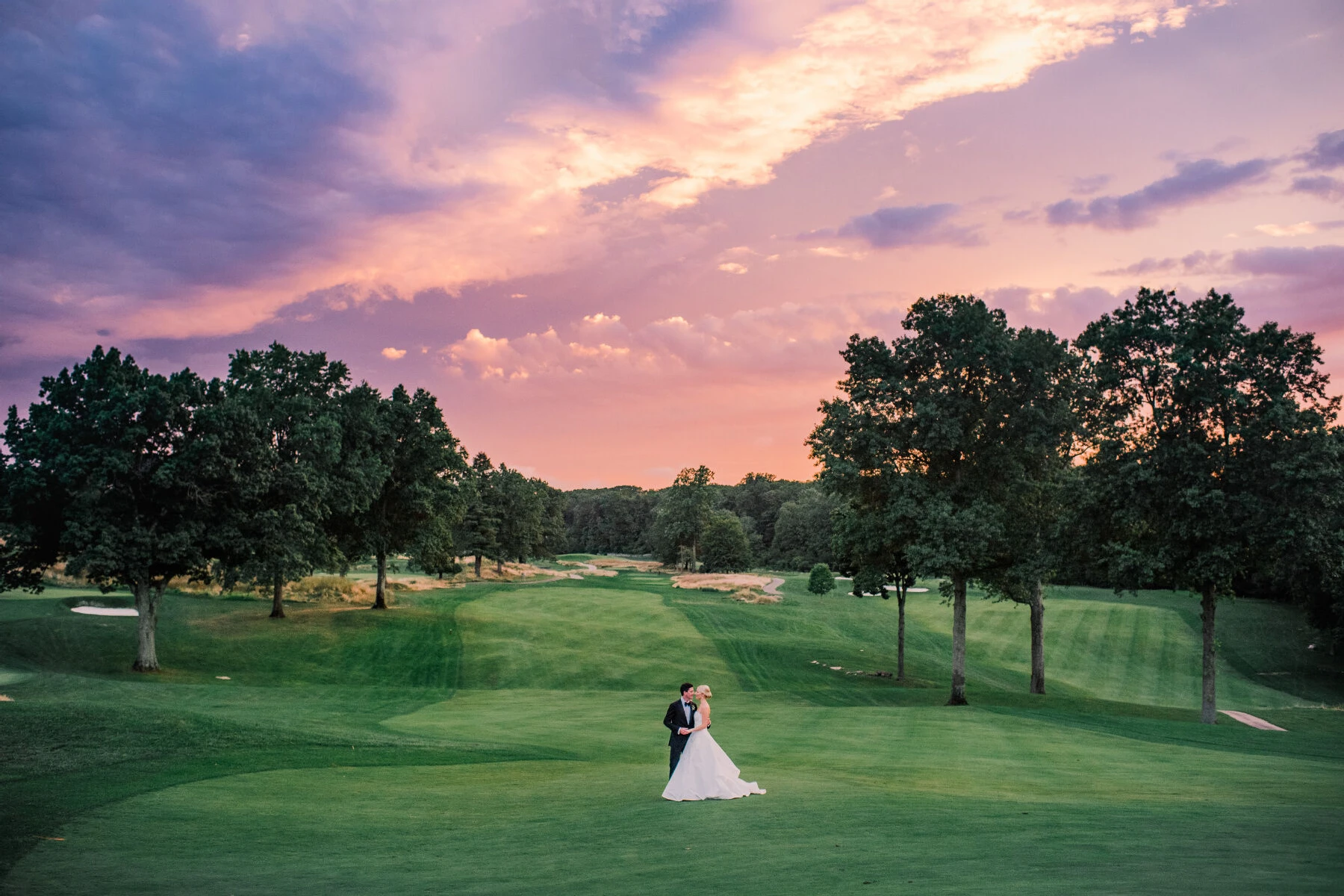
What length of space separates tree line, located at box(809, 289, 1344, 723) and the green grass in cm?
604

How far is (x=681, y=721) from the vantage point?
53.0 ft

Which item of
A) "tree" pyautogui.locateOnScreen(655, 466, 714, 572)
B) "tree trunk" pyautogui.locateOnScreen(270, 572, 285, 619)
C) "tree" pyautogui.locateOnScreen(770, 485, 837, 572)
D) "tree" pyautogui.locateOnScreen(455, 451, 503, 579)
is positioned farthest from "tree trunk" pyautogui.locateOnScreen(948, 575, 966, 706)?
"tree" pyautogui.locateOnScreen(770, 485, 837, 572)

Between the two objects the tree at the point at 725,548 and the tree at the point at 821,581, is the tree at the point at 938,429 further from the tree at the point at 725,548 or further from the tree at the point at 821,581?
the tree at the point at 725,548

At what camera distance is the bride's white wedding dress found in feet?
51.8

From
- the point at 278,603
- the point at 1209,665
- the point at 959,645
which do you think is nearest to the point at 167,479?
the point at 278,603

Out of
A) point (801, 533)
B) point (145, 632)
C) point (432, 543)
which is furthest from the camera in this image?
point (801, 533)

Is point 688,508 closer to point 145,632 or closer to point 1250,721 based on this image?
point 145,632

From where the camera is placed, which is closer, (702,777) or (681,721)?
(702,777)

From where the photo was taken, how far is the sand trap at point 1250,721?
111 feet

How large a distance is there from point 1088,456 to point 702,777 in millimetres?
25175

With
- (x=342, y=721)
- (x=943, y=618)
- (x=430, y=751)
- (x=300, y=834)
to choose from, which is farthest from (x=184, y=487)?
(x=943, y=618)

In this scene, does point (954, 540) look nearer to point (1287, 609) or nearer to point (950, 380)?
point (950, 380)

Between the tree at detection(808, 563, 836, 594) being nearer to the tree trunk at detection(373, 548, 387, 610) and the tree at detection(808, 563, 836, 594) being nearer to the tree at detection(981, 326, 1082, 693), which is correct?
the tree trunk at detection(373, 548, 387, 610)

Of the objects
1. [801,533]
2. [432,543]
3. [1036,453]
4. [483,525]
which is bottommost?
[801,533]
